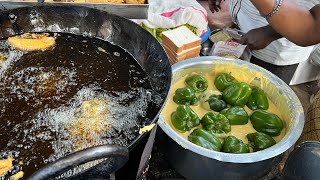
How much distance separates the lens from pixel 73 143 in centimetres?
117

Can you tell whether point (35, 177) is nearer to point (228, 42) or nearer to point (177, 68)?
point (177, 68)

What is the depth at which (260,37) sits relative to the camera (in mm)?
2312

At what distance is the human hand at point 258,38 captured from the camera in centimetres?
230

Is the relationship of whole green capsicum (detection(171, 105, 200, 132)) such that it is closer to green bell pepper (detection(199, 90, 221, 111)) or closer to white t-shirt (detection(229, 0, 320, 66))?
green bell pepper (detection(199, 90, 221, 111))

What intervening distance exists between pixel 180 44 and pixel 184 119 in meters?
0.52

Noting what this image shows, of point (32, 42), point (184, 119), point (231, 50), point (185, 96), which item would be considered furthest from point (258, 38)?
point (32, 42)

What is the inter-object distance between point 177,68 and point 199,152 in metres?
0.61

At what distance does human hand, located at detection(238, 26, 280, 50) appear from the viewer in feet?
7.55

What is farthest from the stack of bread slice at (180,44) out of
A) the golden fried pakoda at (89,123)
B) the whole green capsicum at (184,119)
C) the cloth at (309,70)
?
the cloth at (309,70)

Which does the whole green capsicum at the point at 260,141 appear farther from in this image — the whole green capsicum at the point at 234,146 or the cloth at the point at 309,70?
the cloth at the point at 309,70

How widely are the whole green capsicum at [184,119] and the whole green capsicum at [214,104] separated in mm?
145

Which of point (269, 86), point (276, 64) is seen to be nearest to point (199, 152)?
point (269, 86)

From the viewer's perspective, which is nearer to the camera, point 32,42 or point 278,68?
point 32,42

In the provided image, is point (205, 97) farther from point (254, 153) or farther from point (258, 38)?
point (258, 38)
